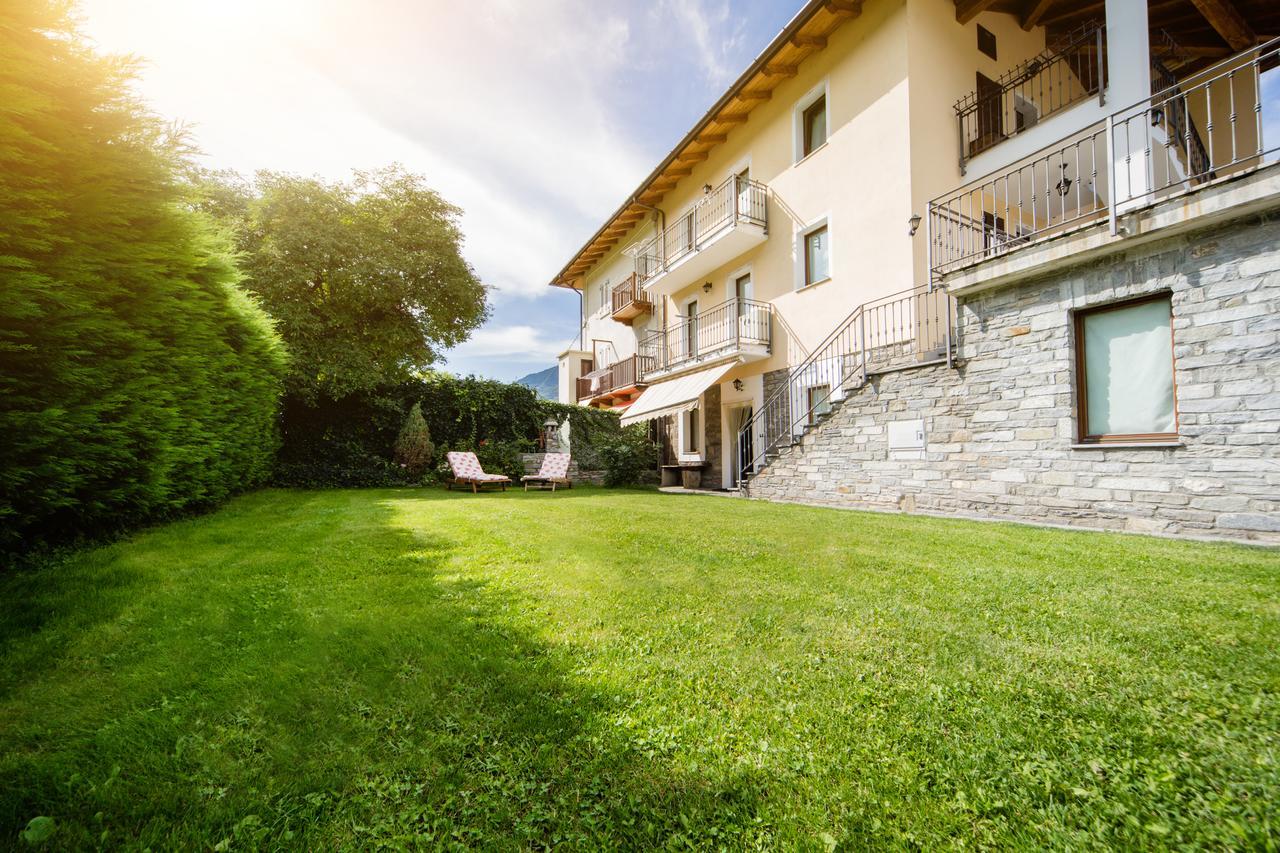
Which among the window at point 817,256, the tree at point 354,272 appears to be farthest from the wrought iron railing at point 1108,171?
the tree at point 354,272

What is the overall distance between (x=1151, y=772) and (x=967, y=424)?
688 cm

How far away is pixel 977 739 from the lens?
1.88 m

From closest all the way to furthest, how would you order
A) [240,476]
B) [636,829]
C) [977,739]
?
[636,829] → [977,739] → [240,476]

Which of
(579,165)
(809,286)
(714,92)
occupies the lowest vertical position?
(809,286)

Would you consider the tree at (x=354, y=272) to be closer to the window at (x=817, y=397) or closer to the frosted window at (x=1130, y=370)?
the window at (x=817, y=397)

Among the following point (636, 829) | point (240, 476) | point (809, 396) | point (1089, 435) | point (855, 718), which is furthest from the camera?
point (809, 396)

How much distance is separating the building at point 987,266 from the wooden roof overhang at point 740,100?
72 millimetres

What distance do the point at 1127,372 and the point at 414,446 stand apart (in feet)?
47.5

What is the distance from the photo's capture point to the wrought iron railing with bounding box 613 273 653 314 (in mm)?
19641

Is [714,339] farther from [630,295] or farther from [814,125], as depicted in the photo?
[630,295]

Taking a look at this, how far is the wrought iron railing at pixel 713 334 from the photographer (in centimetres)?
1368

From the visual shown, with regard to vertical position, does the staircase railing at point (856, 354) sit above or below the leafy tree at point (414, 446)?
above

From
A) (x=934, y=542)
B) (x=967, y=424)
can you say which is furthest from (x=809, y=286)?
(x=934, y=542)

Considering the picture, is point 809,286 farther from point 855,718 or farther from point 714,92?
point 855,718
